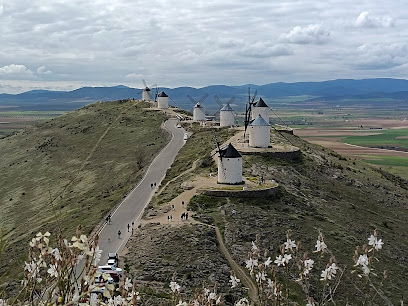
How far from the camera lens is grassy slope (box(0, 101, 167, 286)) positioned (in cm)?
4347

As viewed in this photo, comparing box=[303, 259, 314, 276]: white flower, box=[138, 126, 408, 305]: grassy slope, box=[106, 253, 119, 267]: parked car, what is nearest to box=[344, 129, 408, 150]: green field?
box=[138, 126, 408, 305]: grassy slope

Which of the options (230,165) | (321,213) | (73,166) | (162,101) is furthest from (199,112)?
(321,213)

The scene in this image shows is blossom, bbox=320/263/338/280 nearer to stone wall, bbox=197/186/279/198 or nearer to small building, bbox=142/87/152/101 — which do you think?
stone wall, bbox=197/186/279/198

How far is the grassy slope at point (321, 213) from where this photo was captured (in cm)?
3178

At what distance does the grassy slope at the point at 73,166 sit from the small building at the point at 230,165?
9.33m

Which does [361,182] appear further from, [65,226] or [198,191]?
[65,226]

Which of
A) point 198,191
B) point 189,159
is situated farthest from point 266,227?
point 189,159

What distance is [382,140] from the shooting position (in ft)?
506

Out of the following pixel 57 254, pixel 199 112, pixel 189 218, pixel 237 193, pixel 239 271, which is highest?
pixel 57 254

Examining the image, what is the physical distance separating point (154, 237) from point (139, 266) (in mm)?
3686

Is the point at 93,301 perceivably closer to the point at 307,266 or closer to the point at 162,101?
the point at 307,266

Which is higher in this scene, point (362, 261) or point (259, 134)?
point (362, 261)

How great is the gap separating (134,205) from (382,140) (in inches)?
5059

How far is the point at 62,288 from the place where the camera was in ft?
18.1
